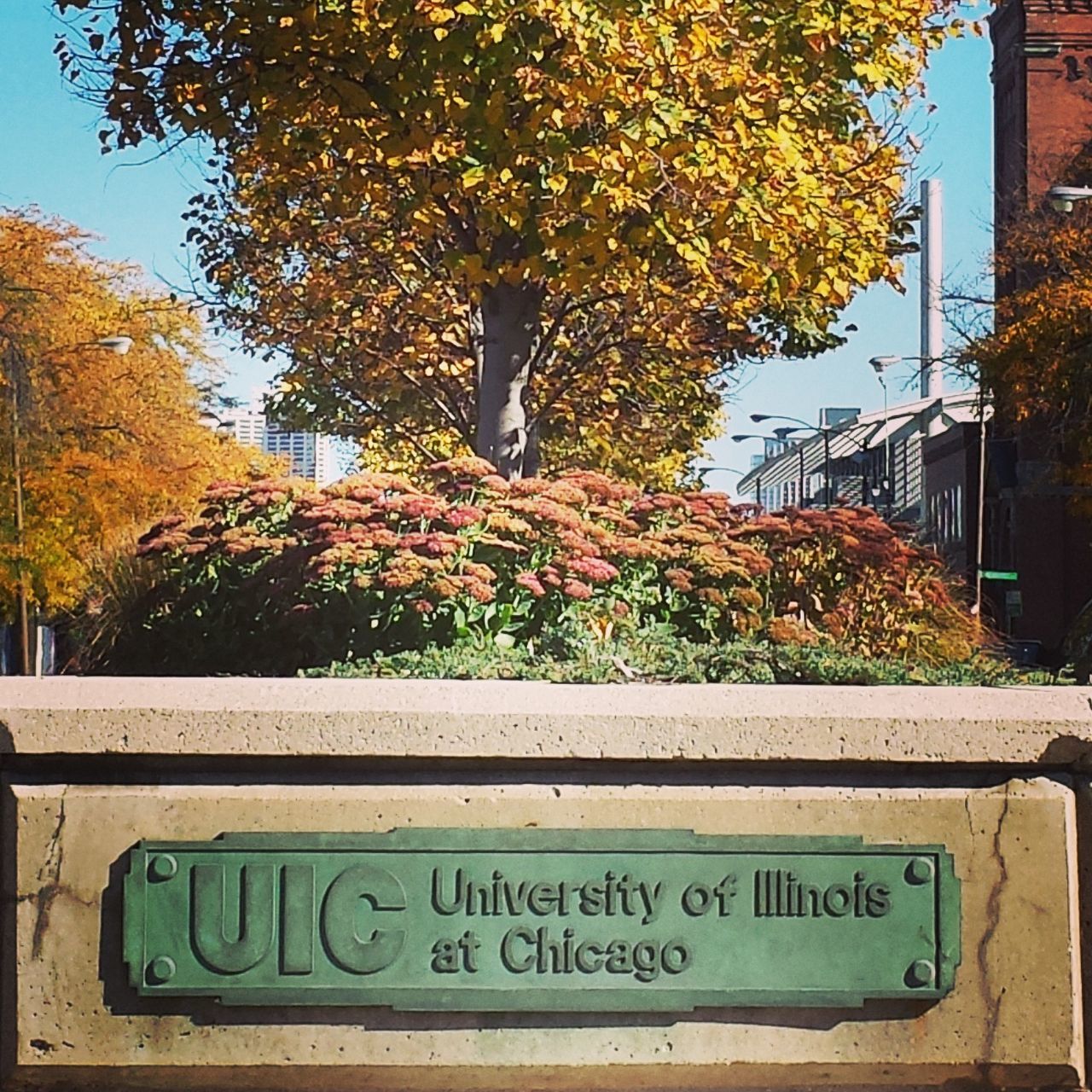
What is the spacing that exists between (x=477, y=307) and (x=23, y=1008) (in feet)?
16.2

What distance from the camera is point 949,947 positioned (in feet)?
15.4

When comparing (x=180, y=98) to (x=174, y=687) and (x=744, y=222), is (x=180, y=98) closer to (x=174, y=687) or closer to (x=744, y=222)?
(x=744, y=222)

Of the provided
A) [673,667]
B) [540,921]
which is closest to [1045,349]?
[673,667]

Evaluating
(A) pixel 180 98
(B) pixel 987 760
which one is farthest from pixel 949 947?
(A) pixel 180 98

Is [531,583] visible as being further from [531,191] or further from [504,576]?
[531,191]

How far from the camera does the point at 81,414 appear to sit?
27.3ft

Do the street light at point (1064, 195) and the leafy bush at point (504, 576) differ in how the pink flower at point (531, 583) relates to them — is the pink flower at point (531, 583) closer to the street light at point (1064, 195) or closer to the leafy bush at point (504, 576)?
the leafy bush at point (504, 576)

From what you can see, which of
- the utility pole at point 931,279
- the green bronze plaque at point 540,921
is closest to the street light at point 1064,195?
the utility pole at point 931,279

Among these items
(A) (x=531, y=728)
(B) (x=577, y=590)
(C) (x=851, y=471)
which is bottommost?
(A) (x=531, y=728)

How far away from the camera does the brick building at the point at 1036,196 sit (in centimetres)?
955

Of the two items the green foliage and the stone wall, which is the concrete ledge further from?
the green foliage

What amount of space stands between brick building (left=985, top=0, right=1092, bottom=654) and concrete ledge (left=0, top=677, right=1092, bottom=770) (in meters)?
4.09

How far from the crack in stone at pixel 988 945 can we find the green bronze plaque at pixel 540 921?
11 cm

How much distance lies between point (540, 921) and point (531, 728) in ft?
1.75
